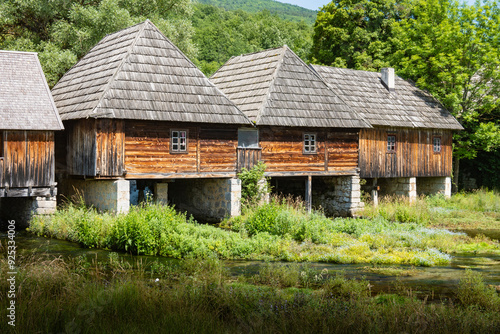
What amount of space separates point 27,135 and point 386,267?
11.4 metres

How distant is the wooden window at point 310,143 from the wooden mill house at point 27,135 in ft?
31.5

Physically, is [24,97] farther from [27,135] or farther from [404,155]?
[404,155]

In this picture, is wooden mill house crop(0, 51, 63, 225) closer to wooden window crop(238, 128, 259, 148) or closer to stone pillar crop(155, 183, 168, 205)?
stone pillar crop(155, 183, 168, 205)

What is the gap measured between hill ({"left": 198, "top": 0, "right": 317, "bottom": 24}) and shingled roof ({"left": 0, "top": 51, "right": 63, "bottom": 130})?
90.5 m

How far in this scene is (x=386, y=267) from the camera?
12586mm

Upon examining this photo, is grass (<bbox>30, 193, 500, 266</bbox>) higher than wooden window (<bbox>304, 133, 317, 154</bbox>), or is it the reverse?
wooden window (<bbox>304, 133, 317, 154</bbox>)

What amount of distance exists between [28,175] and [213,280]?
396 inches

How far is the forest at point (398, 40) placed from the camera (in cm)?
2619

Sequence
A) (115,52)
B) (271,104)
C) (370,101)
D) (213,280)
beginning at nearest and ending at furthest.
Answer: (213,280) < (115,52) < (271,104) < (370,101)

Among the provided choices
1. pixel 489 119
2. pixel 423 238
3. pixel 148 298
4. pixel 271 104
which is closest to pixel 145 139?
pixel 271 104

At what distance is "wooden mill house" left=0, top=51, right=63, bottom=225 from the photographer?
1638 centimetres

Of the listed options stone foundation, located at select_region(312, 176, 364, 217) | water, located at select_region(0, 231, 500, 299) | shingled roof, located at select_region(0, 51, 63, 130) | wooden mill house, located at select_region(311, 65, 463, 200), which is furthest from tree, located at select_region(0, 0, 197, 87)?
water, located at select_region(0, 231, 500, 299)

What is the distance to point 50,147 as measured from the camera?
56.4ft

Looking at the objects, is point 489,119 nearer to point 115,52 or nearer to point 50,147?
point 115,52
